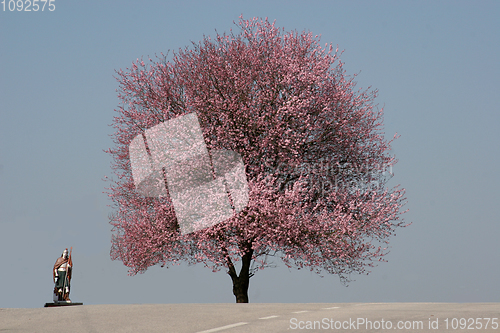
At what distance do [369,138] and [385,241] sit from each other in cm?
467

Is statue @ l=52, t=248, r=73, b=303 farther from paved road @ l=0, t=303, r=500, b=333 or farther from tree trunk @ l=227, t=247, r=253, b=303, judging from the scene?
paved road @ l=0, t=303, r=500, b=333

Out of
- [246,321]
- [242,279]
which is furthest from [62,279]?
[246,321]

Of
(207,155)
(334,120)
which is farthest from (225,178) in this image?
(334,120)

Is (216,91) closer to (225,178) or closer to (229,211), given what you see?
(225,178)

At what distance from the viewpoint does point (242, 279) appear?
22906 mm

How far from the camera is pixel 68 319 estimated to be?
40.6 feet

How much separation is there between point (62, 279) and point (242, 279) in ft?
24.2

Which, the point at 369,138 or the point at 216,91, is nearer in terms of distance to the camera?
the point at 216,91

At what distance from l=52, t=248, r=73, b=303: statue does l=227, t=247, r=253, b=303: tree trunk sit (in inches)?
260

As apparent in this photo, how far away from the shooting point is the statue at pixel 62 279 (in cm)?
2166

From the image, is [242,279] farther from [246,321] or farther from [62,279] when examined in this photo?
[246,321]

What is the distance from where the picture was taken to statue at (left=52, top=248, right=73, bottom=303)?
21656 mm

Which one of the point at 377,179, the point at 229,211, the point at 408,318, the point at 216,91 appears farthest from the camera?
the point at 377,179

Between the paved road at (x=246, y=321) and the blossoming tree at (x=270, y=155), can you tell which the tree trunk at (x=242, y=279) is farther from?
the paved road at (x=246, y=321)
